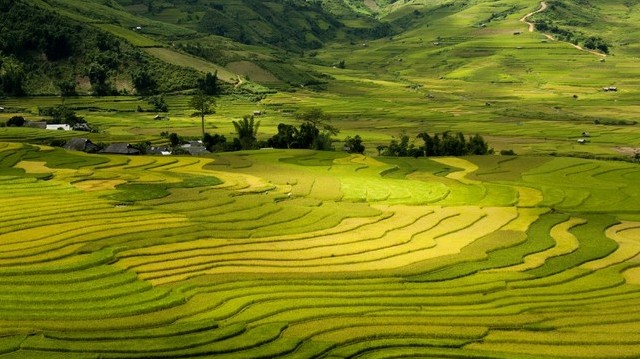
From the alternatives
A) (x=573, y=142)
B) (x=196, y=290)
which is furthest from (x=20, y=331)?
(x=573, y=142)

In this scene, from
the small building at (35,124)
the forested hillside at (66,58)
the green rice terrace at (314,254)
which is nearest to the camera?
the green rice terrace at (314,254)

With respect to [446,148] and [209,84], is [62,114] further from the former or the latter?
[446,148]

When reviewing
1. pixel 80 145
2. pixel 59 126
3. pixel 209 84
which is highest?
pixel 209 84

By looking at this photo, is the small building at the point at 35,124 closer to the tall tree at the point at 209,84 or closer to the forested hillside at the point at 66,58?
the forested hillside at the point at 66,58

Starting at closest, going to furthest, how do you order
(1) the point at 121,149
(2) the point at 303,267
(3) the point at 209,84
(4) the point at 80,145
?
(2) the point at 303,267, (4) the point at 80,145, (1) the point at 121,149, (3) the point at 209,84

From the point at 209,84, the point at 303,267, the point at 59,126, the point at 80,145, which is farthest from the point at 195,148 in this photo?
the point at 209,84

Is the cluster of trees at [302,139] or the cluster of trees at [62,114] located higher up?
the cluster of trees at [62,114]

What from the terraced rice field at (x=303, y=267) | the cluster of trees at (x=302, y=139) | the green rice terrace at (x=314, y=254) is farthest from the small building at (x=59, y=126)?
the terraced rice field at (x=303, y=267)

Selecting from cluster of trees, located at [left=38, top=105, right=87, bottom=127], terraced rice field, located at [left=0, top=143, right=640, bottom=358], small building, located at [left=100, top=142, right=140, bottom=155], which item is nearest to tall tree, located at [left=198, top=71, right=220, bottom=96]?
cluster of trees, located at [left=38, top=105, right=87, bottom=127]
